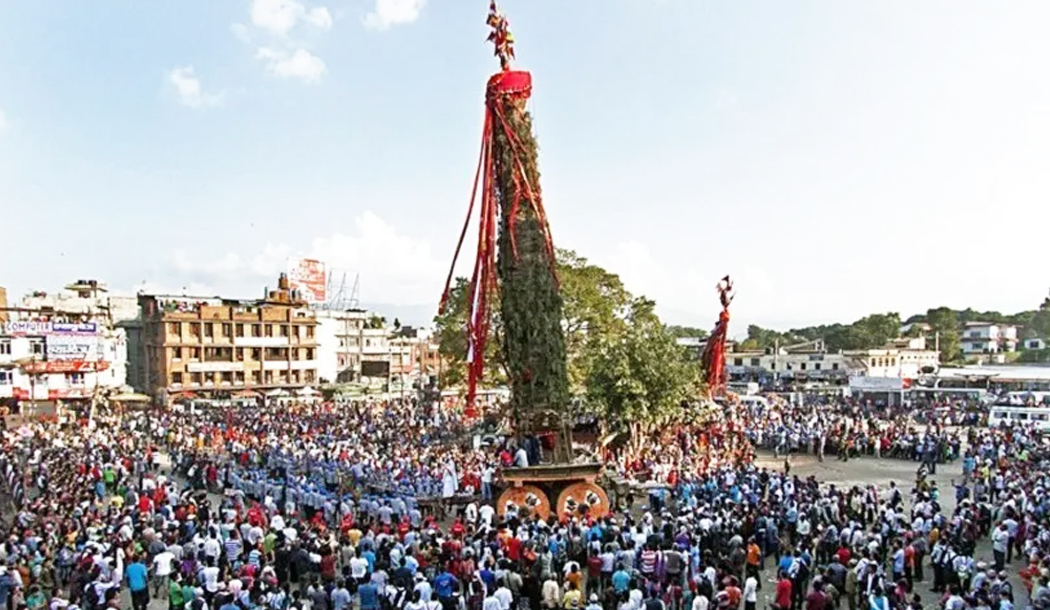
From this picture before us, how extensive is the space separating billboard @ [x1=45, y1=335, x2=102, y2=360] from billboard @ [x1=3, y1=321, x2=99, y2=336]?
1.07 ft

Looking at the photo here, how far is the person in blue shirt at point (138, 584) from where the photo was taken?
1528 cm

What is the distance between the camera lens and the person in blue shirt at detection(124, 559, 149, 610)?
15.3 m

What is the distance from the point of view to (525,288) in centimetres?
2488

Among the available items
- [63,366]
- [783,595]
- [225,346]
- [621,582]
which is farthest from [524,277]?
[225,346]

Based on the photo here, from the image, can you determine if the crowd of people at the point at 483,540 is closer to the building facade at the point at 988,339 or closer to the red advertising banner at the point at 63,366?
the red advertising banner at the point at 63,366

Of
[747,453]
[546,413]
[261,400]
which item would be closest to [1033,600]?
[546,413]

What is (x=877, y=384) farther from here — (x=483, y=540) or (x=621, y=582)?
(x=621, y=582)

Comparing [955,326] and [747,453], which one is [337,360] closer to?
[747,453]

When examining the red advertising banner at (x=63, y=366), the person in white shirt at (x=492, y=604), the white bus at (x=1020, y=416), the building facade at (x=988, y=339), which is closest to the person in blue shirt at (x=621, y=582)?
the person in white shirt at (x=492, y=604)

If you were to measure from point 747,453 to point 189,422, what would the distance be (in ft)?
96.4

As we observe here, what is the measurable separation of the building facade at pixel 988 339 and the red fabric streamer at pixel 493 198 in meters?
106

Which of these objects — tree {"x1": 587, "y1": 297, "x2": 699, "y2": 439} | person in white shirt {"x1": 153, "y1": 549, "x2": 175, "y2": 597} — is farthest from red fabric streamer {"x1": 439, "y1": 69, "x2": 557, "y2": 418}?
person in white shirt {"x1": 153, "y1": 549, "x2": 175, "y2": 597}

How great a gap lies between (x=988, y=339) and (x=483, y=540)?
11649 cm

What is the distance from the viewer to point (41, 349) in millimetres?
56000
